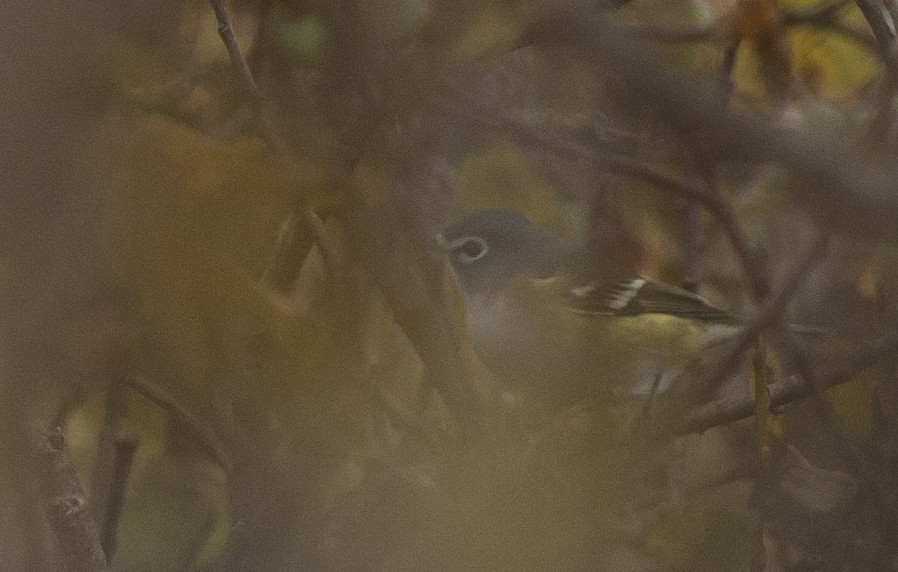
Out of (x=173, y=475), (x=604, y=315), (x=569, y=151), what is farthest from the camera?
(x=604, y=315)

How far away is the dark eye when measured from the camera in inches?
116

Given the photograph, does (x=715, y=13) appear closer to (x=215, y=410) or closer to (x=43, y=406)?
(x=215, y=410)

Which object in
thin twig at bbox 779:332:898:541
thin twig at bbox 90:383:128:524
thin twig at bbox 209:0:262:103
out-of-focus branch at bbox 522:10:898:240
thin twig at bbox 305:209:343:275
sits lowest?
thin twig at bbox 90:383:128:524

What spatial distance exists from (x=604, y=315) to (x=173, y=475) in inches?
55.0

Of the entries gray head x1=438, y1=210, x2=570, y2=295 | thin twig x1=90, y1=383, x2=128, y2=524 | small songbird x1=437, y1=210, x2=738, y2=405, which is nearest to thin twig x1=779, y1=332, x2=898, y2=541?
thin twig x1=90, y1=383, x2=128, y2=524

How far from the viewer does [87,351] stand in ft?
3.42

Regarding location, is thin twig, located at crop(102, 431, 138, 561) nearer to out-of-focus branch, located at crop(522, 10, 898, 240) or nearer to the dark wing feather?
out-of-focus branch, located at crop(522, 10, 898, 240)

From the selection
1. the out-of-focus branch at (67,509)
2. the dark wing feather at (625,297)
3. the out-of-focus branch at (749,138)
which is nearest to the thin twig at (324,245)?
the out-of-focus branch at (67,509)

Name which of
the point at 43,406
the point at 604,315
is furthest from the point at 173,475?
the point at 604,315

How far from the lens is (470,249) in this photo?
9.91 feet

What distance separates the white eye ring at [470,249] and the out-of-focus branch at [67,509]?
1995 millimetres

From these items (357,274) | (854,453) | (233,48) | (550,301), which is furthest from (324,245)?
(550,301)

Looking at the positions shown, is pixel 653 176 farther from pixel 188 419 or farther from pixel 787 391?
pixel 188 419

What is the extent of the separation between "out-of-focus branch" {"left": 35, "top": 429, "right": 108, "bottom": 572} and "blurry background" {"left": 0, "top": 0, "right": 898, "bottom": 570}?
0.02 metres
